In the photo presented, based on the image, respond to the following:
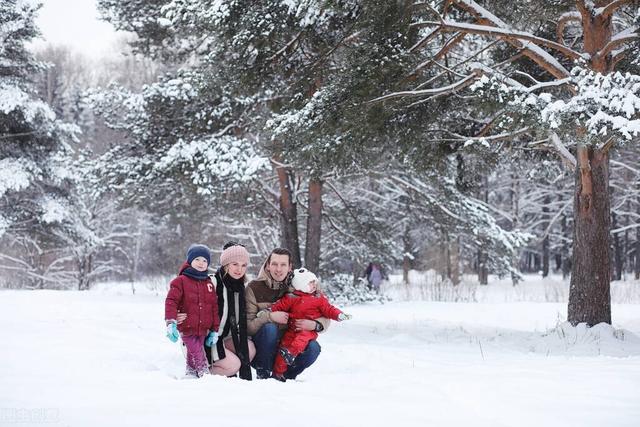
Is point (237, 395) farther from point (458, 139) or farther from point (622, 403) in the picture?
point (458, 139)

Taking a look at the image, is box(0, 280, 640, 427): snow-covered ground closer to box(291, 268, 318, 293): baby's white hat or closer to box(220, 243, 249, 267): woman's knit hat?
box(291, 268, 318, 293): baby's white hat

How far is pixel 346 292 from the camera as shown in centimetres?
1493

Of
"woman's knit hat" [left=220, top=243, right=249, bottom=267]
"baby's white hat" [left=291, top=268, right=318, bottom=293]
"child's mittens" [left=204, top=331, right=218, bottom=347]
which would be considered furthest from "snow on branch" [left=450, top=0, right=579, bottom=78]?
"child's mittens" [left=204, top=331, right=218, bottom=347]

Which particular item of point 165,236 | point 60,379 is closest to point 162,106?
point 60,379

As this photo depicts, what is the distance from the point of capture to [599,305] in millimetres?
8000

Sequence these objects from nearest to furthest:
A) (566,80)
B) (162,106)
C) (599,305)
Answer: (566,80) < (599,305) < (162,106)

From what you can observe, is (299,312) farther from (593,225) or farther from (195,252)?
(593,225)

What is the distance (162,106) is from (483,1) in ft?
26.2

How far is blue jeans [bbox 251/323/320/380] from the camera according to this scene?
4.98 meters

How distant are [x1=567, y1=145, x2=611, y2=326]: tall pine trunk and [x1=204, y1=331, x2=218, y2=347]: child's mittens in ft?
18.0

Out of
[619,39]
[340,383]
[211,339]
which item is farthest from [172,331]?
[619,39]

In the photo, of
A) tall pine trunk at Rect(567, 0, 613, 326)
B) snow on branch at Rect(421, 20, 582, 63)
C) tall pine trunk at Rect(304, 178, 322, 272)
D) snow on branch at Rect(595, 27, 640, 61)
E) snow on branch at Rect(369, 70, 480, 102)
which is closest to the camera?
snow on branch at Rect(595, 27, 640, 61)

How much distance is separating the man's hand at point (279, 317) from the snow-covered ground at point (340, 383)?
0.52m

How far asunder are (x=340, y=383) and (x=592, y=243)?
5028 mm
